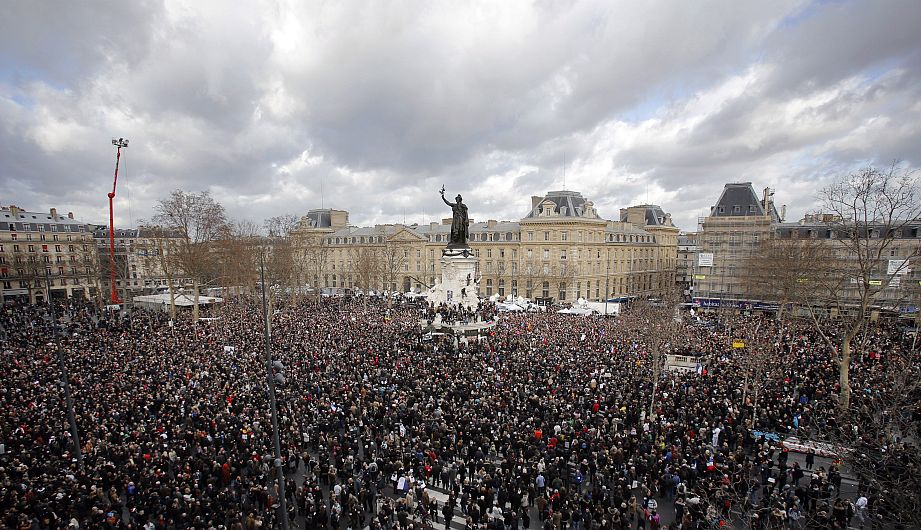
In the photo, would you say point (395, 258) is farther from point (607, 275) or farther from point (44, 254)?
point (44, 254)

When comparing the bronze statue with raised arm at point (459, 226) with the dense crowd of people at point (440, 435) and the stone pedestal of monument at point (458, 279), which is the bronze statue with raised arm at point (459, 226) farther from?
the dense crowd of people at point (440, 435)

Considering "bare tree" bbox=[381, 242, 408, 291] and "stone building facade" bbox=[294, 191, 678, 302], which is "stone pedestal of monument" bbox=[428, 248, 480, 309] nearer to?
"stone building facade" bbox=[294, 191, 678, 302]

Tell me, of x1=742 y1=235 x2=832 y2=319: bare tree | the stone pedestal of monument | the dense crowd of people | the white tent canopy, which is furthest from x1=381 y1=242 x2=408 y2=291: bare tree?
x1=742 y1=235 x2=832 y2=319: bare tree

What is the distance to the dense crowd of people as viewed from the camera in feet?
39.1

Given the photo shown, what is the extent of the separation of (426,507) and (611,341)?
20944mm

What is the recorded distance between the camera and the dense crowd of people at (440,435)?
11914mm

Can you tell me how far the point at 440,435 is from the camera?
15.8m

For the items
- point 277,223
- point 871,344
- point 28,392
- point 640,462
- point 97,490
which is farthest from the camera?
point 277,223

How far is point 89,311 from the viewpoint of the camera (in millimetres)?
44281

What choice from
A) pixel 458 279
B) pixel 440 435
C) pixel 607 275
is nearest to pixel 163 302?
pixel 458 279

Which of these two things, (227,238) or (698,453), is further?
(227,238)

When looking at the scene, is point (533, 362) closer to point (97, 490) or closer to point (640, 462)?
point (640, 462)

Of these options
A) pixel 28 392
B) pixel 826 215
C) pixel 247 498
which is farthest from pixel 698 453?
pixel 826 215

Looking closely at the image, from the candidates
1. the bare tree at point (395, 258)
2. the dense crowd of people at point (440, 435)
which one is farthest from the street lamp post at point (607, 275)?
the dense crowd of people at point (440, 435)
